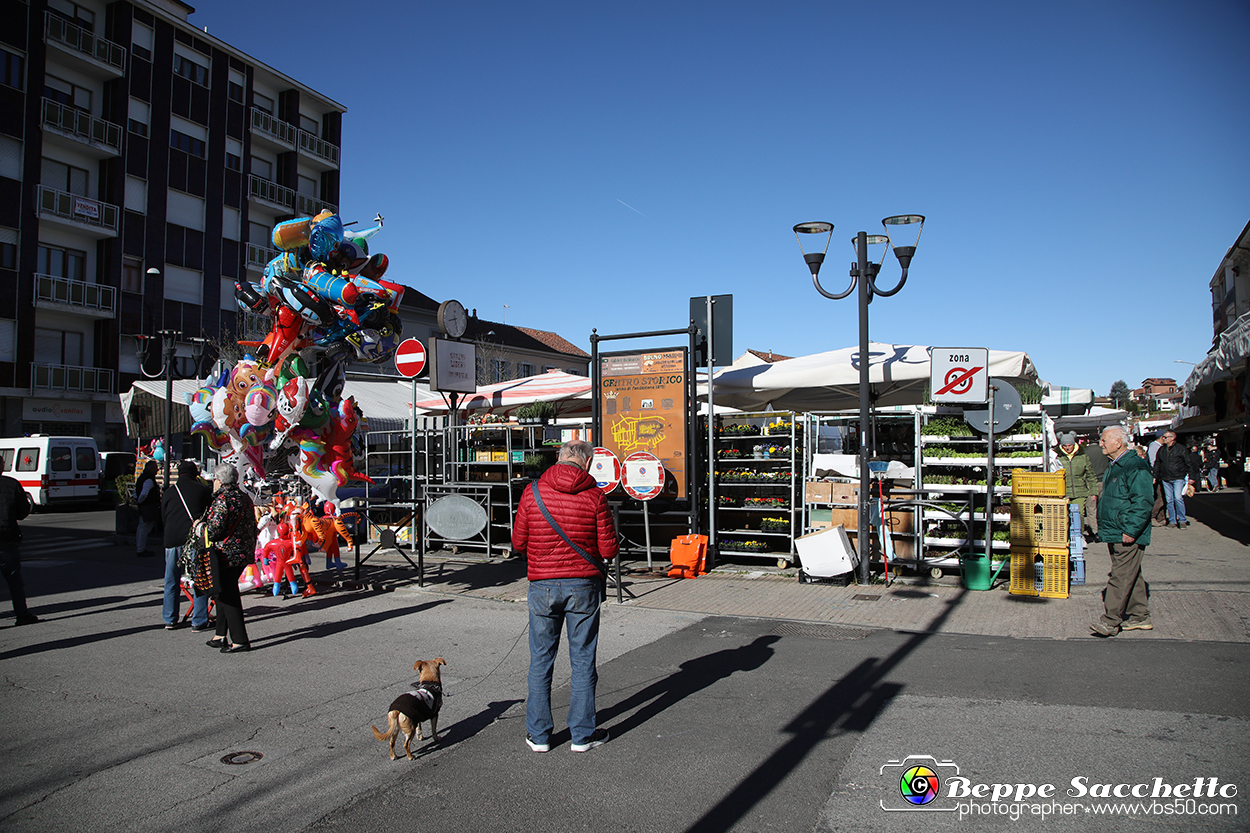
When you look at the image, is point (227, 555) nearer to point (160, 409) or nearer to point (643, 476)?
point (643, 476)

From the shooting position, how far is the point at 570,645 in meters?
4.98

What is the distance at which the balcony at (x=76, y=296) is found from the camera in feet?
102

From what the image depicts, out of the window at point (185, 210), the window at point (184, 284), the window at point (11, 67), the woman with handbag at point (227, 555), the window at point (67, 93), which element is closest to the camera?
the woman with handbag at point (227, 555)

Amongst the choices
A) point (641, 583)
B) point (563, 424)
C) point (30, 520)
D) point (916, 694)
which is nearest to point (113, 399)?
point (30, 520)

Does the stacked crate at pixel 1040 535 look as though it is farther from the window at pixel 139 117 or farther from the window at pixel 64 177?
the window at pixel 139 117

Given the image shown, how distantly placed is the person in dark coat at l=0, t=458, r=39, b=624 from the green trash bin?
1032 cm

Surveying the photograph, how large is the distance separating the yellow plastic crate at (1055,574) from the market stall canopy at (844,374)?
263cm

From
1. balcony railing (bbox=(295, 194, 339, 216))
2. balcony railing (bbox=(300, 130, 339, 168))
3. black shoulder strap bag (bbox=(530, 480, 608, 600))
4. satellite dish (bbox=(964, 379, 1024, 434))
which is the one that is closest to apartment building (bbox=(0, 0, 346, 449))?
balcony railing (bbox=(295, 194, 339, 216))

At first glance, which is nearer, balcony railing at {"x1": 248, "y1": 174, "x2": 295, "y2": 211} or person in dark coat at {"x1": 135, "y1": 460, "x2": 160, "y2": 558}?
person in dark coat at {"x1": 135, "y1": 460, "x2": 160, "y2": 558}

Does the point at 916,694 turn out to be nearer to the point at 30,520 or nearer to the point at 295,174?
the point at 30,520

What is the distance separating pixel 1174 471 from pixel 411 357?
14.5 metres

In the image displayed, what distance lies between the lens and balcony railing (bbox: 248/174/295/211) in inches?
1510

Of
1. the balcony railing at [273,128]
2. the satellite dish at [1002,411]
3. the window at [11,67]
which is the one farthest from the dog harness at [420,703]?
the balcony railing at [273,128]

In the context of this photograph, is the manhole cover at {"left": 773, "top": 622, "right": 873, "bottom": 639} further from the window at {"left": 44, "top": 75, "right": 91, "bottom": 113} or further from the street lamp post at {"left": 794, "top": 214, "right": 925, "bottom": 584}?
the window at {"left": 44, "top": 75, "right": 91, "bottom": 113}
